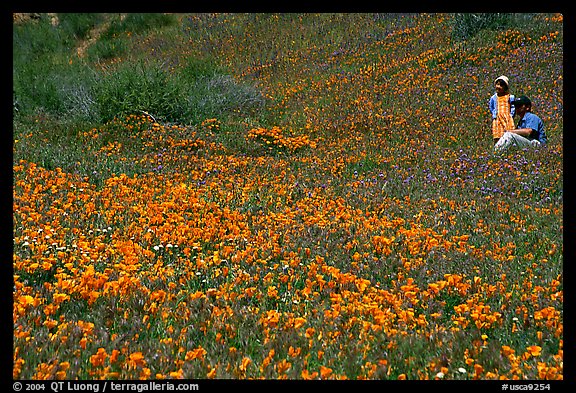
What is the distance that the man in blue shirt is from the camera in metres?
9.95

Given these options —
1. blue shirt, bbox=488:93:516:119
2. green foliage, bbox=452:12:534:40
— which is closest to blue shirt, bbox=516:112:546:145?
blue shirt, bbox=488:93:516:119

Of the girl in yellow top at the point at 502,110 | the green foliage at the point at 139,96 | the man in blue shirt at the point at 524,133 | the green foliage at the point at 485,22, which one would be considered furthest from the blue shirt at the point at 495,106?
the green foliage at the point at 485,22

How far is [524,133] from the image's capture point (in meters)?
10.2

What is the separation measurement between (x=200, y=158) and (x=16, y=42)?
84.8 ft

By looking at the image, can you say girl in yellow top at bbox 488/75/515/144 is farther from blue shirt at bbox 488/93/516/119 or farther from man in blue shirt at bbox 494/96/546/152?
man in blue shirt at bbox 494/96/546/152

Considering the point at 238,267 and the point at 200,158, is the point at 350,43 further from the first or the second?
the point at 238,267

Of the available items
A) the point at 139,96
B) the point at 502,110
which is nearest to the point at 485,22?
the point at 502,110

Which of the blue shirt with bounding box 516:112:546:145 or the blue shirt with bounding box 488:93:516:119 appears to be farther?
the blue shirt with bounding box 488:93:516:119

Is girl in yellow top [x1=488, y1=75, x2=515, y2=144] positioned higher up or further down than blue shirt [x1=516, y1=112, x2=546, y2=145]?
higher up

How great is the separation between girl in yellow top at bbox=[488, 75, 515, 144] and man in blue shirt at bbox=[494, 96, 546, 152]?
0.62 ft

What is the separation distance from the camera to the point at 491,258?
5207mm

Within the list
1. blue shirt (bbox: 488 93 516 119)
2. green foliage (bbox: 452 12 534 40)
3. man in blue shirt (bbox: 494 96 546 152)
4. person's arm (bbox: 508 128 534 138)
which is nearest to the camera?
man in blue shirt (bbox: 494 96 546 152)

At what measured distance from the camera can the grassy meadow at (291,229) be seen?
11.7 ft

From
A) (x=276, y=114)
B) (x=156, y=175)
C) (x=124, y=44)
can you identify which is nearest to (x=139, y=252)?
(x=156, y=175)
